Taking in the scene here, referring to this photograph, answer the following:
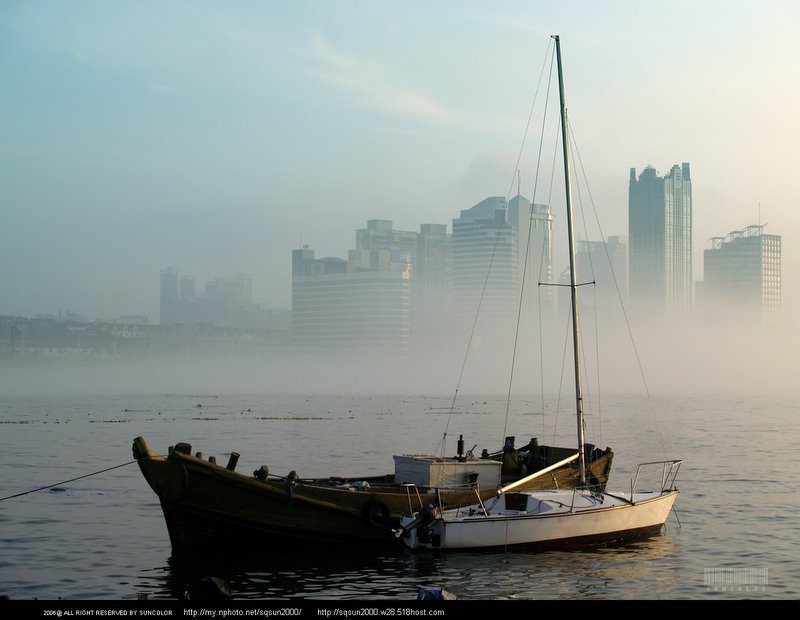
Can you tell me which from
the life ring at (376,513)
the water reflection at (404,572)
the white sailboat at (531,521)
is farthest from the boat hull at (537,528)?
the life ring at (376,513)

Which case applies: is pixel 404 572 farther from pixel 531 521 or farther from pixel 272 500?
pixel 272 500

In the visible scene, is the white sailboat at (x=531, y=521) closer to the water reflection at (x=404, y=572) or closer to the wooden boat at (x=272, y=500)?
the water reflection at (x=404, y=572)

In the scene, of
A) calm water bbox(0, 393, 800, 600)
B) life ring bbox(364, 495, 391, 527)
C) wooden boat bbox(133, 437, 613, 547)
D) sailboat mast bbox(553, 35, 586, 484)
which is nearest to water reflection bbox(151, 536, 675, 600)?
calm water bbox(0, 393, 800, 600)

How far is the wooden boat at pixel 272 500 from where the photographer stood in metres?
23.8

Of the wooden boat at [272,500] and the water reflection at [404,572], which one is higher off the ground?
the wooden boat at [272,500]

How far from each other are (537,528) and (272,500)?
7.17m

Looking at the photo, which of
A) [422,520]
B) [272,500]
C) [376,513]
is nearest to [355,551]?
[376,513]

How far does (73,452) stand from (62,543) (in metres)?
34.5

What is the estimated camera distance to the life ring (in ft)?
82.7

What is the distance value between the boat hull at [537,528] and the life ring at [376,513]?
107cm

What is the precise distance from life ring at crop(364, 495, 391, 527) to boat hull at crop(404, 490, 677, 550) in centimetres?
107

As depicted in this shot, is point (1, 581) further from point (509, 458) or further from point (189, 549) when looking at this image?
point (509, 458)

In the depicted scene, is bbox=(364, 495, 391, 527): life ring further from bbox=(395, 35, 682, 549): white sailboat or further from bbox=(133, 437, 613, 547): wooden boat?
bbox=(395, 35, 682, 549): white sailboat

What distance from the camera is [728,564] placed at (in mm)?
25047
